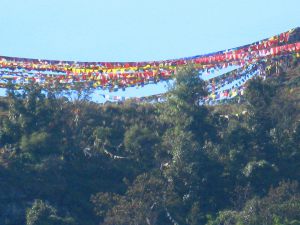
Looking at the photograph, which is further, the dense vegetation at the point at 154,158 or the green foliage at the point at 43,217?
the dense vegetation at the point at 154,158

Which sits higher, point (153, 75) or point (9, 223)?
point (153, 75)

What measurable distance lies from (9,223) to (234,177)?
34.5 ft

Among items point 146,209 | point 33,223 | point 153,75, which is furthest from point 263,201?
point 153,75

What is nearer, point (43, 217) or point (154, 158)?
point (43, 217)

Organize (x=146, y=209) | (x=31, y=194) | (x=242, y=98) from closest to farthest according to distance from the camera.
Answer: (x=146, y=209), (x=31, y=194), (x=242, y=98)

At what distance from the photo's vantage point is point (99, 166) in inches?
2746

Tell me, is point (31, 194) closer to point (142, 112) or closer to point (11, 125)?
point (11, 125)

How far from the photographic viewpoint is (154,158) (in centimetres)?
6969

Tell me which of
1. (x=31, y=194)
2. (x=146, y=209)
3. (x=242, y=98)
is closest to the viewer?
(x=146, y=209)

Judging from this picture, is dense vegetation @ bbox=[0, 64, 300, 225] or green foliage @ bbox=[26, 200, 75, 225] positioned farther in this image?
dense vegetation @ bbox=[0, 64, 300, 225]

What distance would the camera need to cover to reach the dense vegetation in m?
64.2

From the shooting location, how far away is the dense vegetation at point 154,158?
211 ft

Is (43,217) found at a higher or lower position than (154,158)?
lower

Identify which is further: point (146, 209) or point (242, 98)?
point (242, 98)
